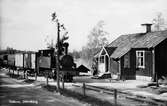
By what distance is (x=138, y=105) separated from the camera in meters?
13.7

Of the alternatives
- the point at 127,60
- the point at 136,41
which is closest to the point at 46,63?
the point at 127,60

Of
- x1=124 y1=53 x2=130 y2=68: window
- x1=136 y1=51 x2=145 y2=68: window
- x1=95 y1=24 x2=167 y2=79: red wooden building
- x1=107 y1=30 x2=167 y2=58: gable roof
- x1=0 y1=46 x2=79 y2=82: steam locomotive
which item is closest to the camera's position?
x1=95 y1=24 x2=167 y2=79: red wooden building

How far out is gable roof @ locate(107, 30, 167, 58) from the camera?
28.3 m

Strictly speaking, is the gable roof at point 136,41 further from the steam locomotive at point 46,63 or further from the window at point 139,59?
the steam locomotive at point 46,63

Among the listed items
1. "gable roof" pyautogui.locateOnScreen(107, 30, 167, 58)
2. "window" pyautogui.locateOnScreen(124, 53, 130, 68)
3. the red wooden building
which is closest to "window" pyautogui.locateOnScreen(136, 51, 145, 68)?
the red wooden building

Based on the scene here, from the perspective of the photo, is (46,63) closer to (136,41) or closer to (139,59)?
(139,59)

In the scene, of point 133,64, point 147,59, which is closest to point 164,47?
point 147,59

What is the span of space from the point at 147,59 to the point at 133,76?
3071mm

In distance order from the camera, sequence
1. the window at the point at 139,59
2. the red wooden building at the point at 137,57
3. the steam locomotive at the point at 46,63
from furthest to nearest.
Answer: the window at the point at 139,59, the steam locomotive at the point at 46,63, the red wooden building at the point at 137,57

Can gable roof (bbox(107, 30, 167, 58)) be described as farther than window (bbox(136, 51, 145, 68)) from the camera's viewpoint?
No

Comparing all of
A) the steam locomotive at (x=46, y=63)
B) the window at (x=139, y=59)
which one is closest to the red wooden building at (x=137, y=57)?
the window at (x=139, y=59)

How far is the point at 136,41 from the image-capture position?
105 ft

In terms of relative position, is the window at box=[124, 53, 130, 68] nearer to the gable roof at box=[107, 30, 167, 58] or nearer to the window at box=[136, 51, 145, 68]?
the gable roof at box=[107, 30, 167, 58]

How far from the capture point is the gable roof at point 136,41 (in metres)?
28.3
